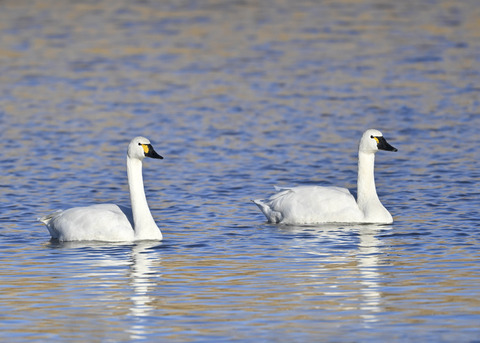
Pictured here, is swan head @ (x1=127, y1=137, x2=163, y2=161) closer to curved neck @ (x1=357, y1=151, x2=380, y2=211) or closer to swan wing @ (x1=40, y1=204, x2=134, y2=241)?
swan wing @ (x1=40, y1=204, x2=134, y2=241)

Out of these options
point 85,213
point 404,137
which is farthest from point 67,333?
point 404,137

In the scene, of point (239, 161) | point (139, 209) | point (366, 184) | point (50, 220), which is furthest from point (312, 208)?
point (239, 161)

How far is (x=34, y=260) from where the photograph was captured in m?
13.0

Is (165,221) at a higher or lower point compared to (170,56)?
lower

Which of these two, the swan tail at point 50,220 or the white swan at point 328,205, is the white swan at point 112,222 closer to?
the swan tail at point 50,220

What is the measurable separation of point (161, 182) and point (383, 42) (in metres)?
15.3

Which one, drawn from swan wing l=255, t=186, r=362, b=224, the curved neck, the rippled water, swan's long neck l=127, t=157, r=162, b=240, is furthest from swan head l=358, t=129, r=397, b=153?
swan's long neck l=127, t=157, r=162, b=240

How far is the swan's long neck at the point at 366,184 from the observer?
1541cm

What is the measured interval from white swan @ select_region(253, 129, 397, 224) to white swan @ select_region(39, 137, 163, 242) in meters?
1.84

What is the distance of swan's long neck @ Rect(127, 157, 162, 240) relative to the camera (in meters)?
14.0

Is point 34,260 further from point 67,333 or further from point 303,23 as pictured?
point 303,23

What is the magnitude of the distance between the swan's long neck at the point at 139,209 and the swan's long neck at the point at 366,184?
2.79 metres

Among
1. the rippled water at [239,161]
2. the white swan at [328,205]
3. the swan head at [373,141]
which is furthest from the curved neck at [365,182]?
the rippled water at [239,161]

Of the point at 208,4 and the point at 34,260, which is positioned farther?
the point at 208,4
